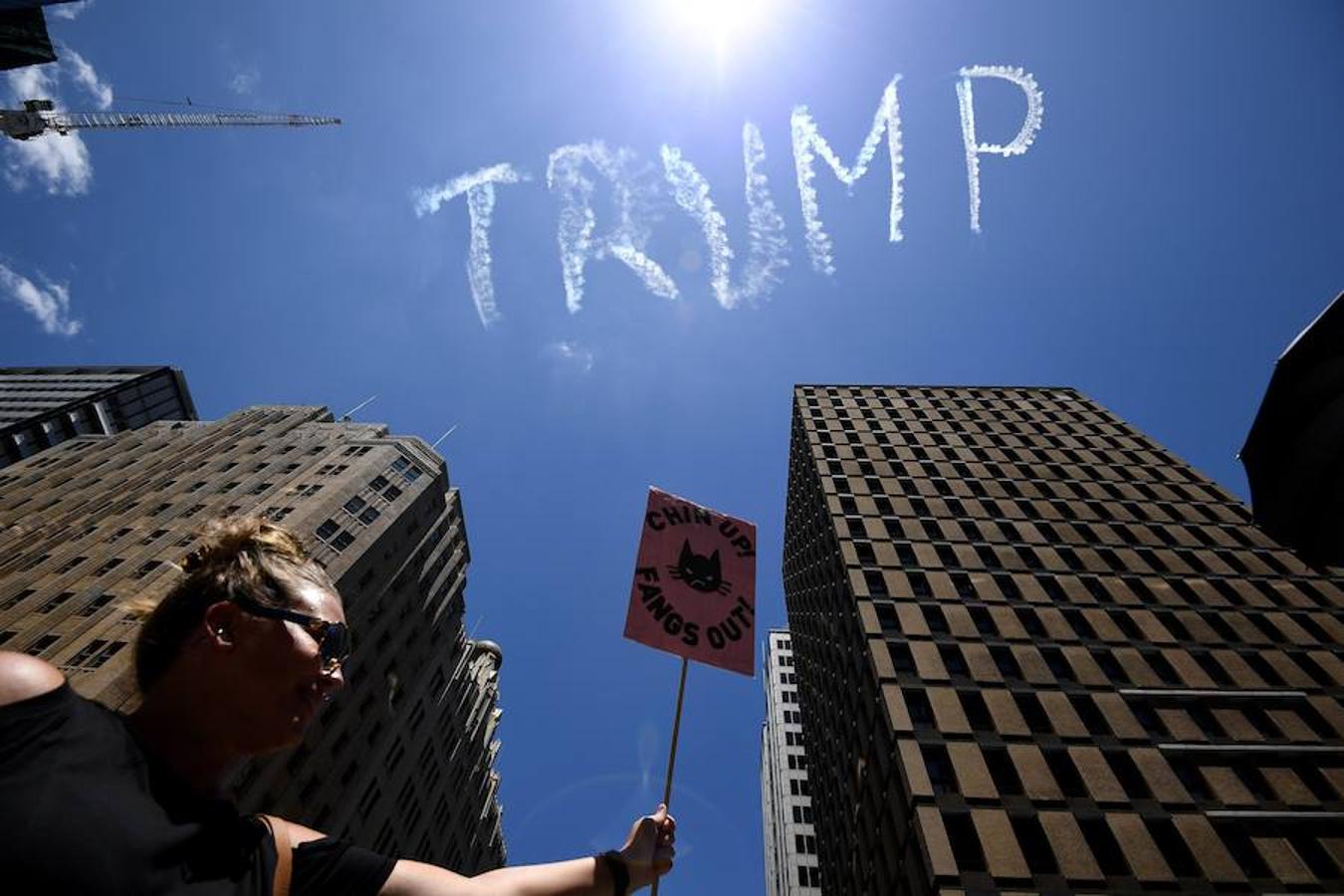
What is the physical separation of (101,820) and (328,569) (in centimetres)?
4265

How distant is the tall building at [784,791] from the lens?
5525cm

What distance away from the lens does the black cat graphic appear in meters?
7.96

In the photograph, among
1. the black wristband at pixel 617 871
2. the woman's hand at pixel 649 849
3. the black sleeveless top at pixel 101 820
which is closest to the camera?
the black sleeveless top at pixel 101 820

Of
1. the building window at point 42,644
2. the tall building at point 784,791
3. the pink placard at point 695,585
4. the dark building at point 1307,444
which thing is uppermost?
the dark building at point 1307,444

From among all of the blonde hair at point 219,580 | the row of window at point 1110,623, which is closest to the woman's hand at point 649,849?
the blonde hair at point 219,580

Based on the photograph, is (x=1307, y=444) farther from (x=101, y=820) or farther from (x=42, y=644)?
(x=42, y=644)

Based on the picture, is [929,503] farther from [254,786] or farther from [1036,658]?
[254,786]

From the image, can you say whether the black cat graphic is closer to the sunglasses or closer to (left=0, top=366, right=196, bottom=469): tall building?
the sunglasses

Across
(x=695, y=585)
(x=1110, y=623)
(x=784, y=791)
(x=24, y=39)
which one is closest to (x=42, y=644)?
(x=24, y=39)

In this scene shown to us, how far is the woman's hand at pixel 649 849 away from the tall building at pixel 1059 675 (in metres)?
18.5

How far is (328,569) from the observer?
37750mm

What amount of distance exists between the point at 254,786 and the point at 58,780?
40.6 m

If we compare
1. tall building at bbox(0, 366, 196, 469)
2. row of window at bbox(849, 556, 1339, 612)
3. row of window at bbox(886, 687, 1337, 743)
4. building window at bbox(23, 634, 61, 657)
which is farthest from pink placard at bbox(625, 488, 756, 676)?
tall building at bbox(0, 366, 196, 469)

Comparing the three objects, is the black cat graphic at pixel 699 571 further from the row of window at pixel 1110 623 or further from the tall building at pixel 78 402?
the tall building at pixel 78 402
